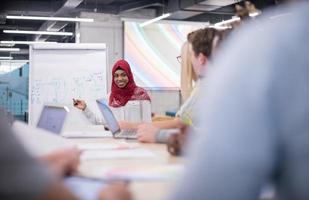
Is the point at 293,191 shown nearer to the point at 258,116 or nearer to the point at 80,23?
the point at 258,116

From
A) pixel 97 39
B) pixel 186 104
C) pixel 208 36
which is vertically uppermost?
pixel 97 39

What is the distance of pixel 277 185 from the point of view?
0.70 metres

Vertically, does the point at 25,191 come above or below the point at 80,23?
below

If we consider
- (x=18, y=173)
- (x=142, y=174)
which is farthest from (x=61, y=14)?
(x=18, y=173)

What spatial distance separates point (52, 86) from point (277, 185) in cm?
449

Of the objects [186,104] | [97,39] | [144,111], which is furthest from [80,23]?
[186,104]

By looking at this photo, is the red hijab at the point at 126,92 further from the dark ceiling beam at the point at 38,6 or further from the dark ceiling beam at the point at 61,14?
the dark ceiling beam at the point at 38,6

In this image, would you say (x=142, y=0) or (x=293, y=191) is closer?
(x=293, y=191)

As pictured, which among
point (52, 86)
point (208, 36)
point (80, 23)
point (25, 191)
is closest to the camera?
point (25, 191)

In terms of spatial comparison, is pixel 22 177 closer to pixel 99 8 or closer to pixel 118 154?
pixel 118 154

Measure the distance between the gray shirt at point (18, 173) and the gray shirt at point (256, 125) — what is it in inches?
9.6

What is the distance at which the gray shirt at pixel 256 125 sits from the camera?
0.65 metres

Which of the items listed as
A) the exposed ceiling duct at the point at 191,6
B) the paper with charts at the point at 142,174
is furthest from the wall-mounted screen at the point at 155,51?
the paper with charts at the point at 142,174

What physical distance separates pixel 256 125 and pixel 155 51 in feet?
27.0
